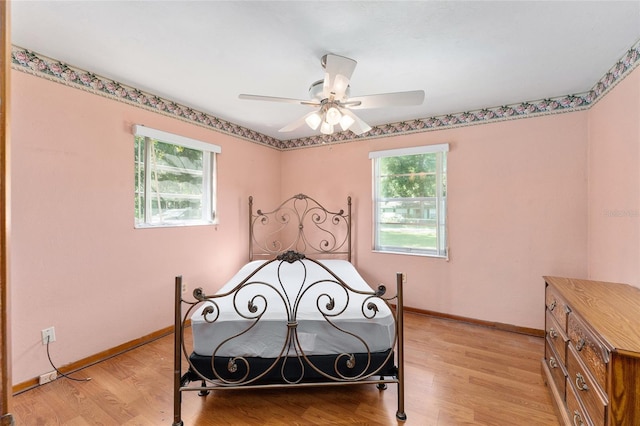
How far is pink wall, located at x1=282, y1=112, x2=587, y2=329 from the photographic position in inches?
107

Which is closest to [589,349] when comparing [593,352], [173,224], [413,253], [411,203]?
[593,352]

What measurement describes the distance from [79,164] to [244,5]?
1.83m

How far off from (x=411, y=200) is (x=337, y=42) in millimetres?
2168

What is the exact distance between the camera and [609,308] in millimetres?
1505

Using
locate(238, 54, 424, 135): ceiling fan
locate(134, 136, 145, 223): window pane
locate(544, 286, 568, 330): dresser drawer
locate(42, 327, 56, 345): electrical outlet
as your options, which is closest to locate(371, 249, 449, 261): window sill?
locate(544, 286, 568, 330): dresser drawer

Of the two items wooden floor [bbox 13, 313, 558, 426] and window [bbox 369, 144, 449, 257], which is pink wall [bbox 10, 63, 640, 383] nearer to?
window [bbox 369, 144, 449, 257]

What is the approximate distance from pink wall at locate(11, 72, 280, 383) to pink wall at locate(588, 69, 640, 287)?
3.77m

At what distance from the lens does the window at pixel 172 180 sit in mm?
2727

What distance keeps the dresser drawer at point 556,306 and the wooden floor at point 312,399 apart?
57 centimetres

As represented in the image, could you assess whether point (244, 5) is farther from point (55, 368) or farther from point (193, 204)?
point (55, 368)

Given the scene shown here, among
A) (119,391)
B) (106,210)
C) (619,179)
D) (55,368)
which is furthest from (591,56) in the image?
(55,368)

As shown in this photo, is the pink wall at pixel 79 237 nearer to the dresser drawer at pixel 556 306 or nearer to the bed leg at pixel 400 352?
the bed leg at pixel 400 352

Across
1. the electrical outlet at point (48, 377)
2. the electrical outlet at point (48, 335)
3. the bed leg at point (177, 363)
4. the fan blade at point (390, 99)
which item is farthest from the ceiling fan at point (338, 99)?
the electrical outlet at point (48, 377)

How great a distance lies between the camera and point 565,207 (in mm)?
2727
